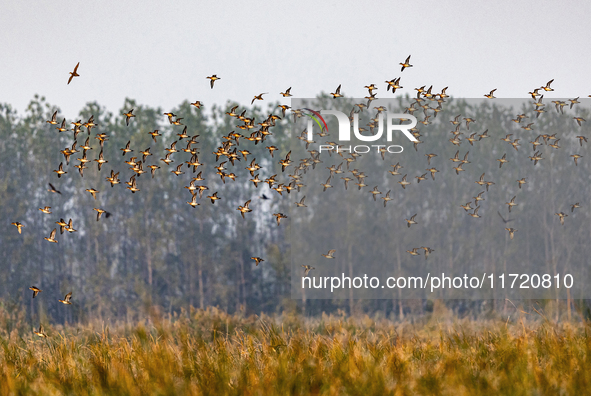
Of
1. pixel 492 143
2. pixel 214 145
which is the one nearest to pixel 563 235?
pixel 492 143

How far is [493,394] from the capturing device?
7031mm

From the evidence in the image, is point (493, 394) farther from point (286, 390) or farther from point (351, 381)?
point (286, 390)

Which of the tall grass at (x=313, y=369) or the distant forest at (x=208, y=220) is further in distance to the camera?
the distant forest at (x=208, y=220)

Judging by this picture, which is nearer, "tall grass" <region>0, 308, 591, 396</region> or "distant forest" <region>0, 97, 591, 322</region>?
"tall grass" <region>0, 308, 591, 396</region>

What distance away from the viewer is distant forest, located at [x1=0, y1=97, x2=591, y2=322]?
141ft

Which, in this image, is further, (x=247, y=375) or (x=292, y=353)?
(x=292, y=353)

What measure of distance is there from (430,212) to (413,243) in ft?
10.3

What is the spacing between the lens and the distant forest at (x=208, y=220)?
4297 centimetres

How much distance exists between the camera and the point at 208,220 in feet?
146

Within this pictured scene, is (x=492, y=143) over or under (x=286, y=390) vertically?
over

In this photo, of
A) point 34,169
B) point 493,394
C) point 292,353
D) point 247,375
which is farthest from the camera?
point 34,169

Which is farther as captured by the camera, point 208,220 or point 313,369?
point 208,220

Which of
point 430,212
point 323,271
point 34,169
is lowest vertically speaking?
point 323,271

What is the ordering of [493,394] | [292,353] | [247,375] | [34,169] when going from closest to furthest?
1. [493,394]
2. [247,375]
3. [292,353]
4. [34,169]
